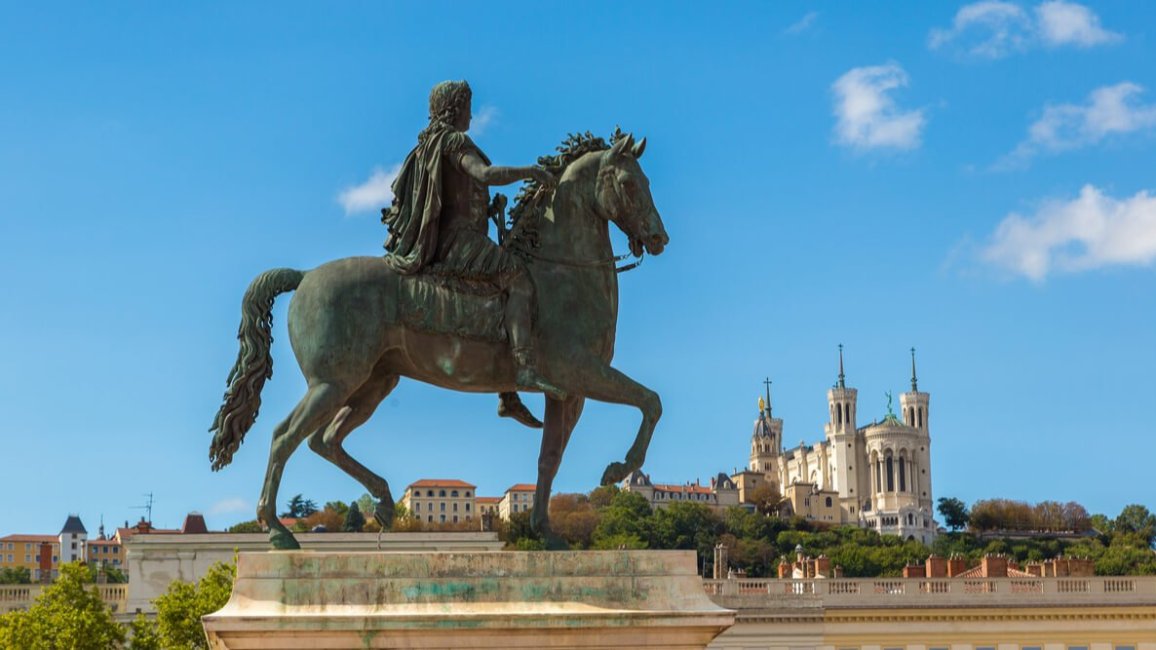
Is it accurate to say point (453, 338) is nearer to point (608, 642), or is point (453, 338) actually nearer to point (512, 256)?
point (512, 256)

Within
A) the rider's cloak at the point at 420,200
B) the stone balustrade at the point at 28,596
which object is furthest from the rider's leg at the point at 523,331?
the stone balustrade at the point at 28,596

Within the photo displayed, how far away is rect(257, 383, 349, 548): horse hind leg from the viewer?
40.0 ft

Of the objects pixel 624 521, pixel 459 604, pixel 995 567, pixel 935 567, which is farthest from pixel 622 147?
pixel 624 521

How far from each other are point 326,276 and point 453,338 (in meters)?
0.94

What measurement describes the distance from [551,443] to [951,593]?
42417 mm

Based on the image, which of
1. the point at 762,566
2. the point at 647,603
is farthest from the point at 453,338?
the point at 762,566

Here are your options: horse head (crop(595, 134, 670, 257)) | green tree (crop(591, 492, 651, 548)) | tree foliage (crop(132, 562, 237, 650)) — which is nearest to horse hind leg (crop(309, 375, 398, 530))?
horse head (crop(595, 134, 670, 257))

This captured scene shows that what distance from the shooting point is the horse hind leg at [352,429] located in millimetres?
12672

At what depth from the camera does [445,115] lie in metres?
12.6

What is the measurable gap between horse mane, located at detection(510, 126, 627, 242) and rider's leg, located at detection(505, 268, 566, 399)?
39cm

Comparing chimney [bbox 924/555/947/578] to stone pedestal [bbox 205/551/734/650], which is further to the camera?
chimney [bbox 924/555/947/578]

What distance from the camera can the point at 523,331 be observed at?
12.1 metres

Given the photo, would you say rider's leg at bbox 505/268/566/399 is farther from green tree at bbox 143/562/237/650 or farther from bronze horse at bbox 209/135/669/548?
green tree at bbox 143/562/237/650

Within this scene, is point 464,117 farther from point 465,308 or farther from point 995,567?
point 995,567
